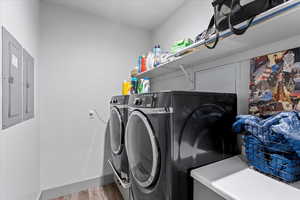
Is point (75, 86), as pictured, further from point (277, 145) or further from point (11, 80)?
point (277, 145)

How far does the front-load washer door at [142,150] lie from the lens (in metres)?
0.98

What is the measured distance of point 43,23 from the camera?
2.14 m

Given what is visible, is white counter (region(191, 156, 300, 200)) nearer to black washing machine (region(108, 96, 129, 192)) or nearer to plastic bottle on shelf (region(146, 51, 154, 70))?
black washing machine (region(108, 96, 129, 192))

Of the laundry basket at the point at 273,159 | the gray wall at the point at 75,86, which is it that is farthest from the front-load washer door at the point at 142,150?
the gray wall at the point at 75,86

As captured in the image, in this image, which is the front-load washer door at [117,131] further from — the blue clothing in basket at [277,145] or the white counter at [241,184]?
the blue clothing in basket at [277,145]

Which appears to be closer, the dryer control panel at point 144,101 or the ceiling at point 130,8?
the dryer control panel at point 144,101

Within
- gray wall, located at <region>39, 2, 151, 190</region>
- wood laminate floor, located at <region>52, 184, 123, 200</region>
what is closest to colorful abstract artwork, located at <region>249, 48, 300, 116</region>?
gray wall, located at <region>39, 2, 151, 190</region>

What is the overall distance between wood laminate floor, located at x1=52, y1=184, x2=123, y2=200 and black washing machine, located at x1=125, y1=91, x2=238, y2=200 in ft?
4.02

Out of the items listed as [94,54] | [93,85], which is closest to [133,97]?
[93,85]

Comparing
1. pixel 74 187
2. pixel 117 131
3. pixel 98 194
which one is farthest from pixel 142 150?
pixel 74 187

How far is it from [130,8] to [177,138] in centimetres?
211

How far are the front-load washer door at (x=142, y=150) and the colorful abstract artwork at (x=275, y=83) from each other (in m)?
0.88

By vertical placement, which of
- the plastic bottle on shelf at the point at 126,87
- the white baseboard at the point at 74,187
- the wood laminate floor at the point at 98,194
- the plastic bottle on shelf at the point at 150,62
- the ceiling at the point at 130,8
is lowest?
the wood laminate floor at the point at 98,194

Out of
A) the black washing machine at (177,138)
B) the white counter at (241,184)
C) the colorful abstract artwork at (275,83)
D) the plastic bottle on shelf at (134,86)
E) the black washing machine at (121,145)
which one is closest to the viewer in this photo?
the white counter at (241,184)
